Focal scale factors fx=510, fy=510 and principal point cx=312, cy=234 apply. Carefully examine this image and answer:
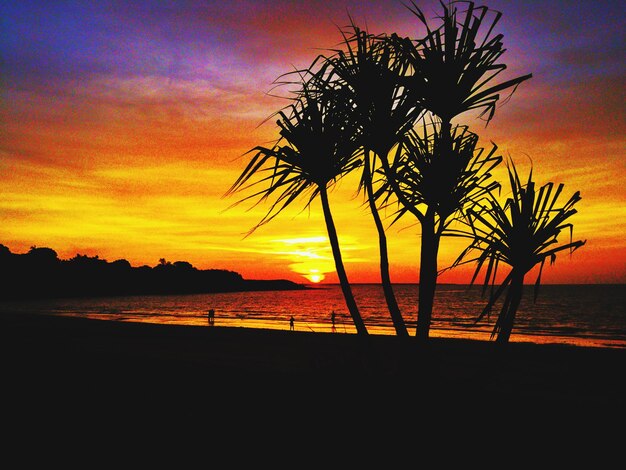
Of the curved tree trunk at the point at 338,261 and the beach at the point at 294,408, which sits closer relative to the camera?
the beach at the point at 294,408

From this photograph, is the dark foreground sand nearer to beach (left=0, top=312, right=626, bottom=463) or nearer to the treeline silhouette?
beach (left=0, top=312, right=626, bottom=463)

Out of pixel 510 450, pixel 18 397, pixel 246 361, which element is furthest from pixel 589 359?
pixel 18 397

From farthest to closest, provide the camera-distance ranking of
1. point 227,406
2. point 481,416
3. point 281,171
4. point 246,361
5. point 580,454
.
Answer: point 246,361 < point 281,171 < point 227,406 < point 481,416 < point 580,454

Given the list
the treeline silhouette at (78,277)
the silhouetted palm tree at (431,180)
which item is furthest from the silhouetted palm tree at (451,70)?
the treeline silhouette at (78,277)

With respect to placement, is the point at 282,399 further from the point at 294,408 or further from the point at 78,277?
the point at 78,277

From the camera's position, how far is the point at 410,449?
4660 millimetres

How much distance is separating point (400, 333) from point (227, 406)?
2.32 m

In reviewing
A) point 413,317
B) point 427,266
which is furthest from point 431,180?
point 413,317

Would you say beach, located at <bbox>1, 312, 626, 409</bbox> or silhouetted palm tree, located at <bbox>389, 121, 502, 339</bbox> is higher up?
silhouetted palm tree, located at <bbox>389, 121, 502, 339</bbox>

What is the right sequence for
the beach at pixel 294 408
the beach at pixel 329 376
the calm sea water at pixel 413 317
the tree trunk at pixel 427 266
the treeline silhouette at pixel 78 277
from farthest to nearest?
the treeline silhouette at pixel 78 277 < the calm sea water at pixel 413 317 < the beach at pixel 329 376 < the tree trunk at pixel 427 266 < the beach at pixel 294 408

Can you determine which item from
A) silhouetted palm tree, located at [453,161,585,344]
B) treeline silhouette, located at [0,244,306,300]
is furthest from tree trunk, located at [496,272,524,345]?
treeline silhouette, located at [0,244,306,300]

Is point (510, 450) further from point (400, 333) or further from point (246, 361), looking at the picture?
point (246, 361)

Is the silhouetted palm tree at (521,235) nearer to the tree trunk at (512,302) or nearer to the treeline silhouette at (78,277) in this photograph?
the tree trunk at (512,302)

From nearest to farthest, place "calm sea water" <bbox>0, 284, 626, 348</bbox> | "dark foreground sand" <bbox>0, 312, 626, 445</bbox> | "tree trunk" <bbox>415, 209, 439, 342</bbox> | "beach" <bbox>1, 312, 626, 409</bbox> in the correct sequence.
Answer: "dark foreground sand" <bbox>0, 312, 626, 445</bbox> < "tree trunk" <bbox>415, 209, 439, 342</bbox> < "beach" <bbox>1, 312, 626, 409</bbox> < "calm sea water" <bbox>0, 284, 626, 348</bbox>
